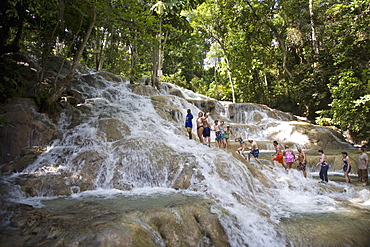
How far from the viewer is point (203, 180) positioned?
6.76m

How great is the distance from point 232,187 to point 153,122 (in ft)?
18.9

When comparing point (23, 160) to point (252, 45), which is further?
point (252, 45)

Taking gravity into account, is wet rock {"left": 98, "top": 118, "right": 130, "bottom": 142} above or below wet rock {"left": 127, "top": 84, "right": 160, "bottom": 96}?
below

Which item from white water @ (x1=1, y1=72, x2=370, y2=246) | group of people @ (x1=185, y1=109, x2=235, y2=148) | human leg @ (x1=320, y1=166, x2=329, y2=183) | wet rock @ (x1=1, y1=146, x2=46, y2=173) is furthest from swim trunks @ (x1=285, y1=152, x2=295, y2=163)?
wet rock @ (x1=1, y1=146, x2=46, y2=173)

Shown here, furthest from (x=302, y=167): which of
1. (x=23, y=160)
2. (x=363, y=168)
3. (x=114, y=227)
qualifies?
(x=23, y=160)

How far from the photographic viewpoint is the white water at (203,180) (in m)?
5.12

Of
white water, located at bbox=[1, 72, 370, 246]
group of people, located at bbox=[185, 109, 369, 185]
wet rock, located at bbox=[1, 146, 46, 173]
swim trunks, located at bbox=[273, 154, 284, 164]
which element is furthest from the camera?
swim trunks, located at bbox=[273, 154, 284, 164]

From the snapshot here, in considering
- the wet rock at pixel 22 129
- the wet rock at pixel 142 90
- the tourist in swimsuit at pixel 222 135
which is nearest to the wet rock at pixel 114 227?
the wet rock at pixel 22 129

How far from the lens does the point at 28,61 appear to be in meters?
12.8

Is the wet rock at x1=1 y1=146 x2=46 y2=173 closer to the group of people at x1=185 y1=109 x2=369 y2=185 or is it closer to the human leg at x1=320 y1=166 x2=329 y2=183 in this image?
the group of people at x1=185 y1=109 x2=369 y2=185

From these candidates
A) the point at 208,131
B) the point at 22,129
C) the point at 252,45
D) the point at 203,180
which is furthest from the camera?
the point at 252,45

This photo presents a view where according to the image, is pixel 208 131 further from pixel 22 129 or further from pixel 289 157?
pixel 22 129

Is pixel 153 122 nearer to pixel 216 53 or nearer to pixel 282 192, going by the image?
pixel 282 192

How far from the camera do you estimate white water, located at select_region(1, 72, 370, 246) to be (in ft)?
Answer: 16.8
